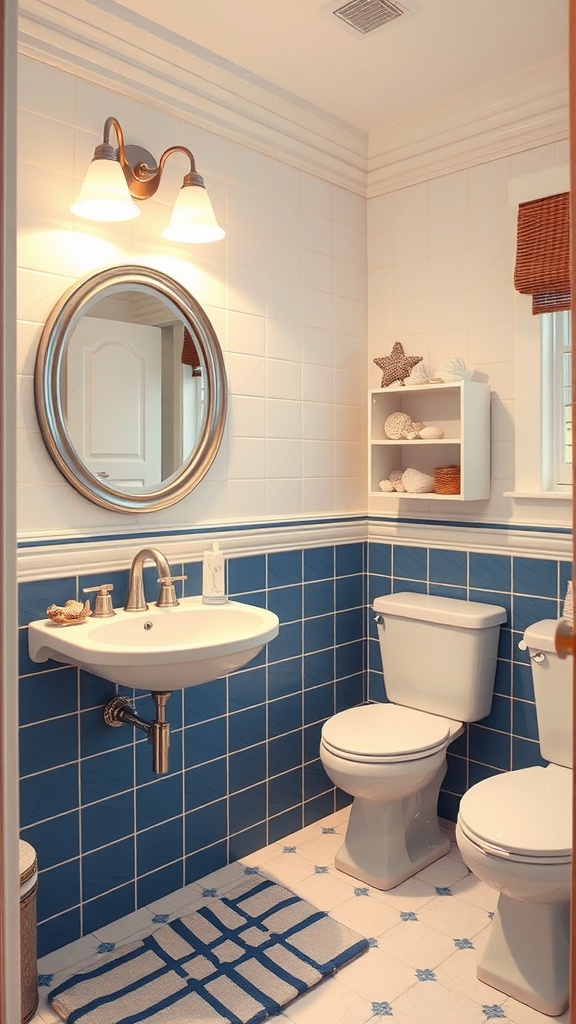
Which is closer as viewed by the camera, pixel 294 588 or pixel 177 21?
pixel 177 21

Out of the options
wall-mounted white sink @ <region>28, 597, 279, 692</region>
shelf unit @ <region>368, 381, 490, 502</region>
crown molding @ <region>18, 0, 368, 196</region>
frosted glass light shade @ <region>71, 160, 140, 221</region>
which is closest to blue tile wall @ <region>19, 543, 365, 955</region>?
wall-mounted white sink @ <region>28, 597, 279, 692</region>

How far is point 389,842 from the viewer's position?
92.1 inches

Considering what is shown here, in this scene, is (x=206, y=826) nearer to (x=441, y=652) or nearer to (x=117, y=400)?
(x=441, y=652)

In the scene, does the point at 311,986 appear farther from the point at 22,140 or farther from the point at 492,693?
the point at 22,140

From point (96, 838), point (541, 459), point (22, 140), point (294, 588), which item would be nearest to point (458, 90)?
point (541, 459)

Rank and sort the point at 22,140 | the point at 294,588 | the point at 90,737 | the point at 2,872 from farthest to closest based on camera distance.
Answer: the point at 294,588 → the point at 90,737 → the point at 22,140 → the point at 2,872

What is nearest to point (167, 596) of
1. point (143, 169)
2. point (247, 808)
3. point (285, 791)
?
point (247, 808)

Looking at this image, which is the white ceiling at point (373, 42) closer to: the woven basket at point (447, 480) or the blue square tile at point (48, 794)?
the woven basket at point (447, 480)

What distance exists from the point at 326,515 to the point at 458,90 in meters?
1.49

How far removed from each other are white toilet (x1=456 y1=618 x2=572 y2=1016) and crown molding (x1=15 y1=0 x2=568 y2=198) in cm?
168

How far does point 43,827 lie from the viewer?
1.94 meters

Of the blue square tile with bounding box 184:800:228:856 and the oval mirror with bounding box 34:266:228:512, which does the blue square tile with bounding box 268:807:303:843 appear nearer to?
the blue square tile with bounding box 184:800:228:856

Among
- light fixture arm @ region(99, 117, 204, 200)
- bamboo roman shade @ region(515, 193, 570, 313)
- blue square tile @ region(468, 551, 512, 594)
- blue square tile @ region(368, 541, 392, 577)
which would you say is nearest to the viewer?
light fixture arm @ region(99, 117, 204, 200)

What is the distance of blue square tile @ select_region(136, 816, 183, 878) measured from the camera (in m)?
2.18
